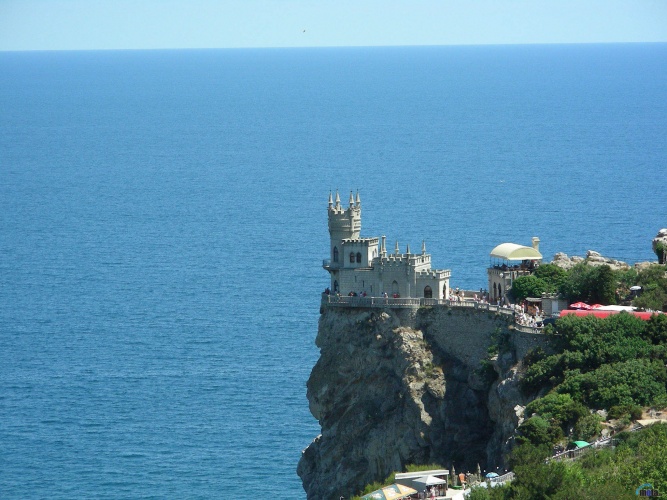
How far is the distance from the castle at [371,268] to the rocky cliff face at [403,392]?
1.41m

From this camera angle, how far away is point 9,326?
142 m

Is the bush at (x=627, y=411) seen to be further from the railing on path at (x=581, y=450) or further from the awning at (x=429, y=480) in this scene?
the awning at (x=429, y=480)

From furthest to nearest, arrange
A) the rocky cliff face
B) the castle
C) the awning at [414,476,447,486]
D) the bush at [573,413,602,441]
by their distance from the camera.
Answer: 1. the castle
2. the rocky cliff face
3. the bush at [573,413,602,441]
4. the awning at [414,476,447,486]

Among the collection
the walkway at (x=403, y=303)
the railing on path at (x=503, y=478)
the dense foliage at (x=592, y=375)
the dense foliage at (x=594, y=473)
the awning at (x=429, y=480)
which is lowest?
the awning at (x=429, y=480)

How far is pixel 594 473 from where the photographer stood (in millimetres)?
68625

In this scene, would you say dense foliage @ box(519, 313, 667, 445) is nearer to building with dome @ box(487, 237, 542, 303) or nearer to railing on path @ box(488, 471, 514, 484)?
railing on path @ box(488, 471, 514, 484)

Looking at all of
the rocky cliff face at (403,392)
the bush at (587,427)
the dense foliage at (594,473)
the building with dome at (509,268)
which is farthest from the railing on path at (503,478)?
the building with dome at (509,268)

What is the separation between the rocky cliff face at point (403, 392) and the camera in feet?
295

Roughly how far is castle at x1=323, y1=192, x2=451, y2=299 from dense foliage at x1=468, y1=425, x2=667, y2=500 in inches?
844

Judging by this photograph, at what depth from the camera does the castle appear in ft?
308

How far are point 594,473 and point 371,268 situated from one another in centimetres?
2876

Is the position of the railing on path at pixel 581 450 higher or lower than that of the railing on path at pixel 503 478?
higher

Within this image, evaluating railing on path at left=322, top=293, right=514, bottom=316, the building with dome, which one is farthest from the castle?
the building with dome

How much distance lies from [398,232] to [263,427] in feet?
150
